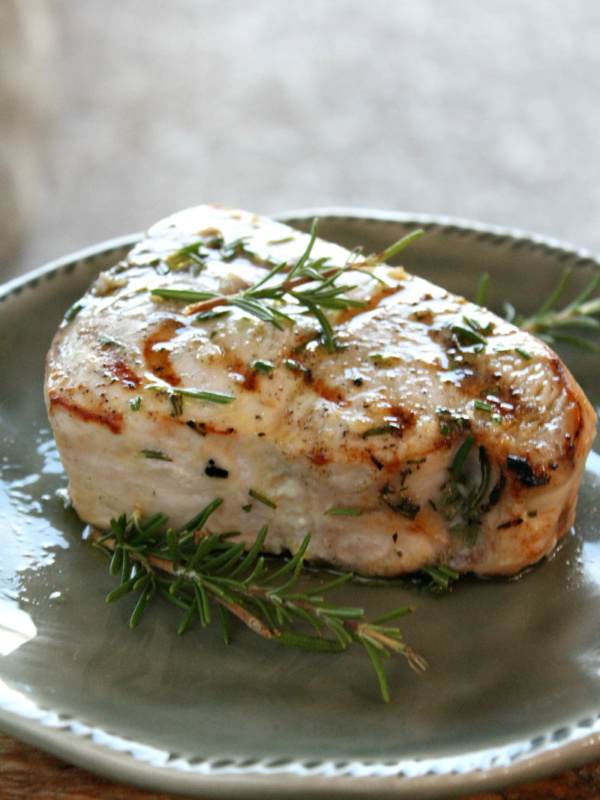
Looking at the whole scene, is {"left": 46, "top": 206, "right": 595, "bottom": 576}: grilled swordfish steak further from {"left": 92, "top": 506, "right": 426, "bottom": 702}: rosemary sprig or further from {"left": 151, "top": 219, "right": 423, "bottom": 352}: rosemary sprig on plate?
{"left": 92, "top": 506, "right": 426, "bottom": 702}: rosemary sprig

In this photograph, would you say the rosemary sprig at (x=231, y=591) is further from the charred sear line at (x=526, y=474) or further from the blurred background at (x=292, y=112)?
the blurred background at (x=292, y=112)

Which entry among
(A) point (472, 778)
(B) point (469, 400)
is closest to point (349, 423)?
(B) point (469, 400)

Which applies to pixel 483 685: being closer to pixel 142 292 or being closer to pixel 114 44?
pixel 142 292

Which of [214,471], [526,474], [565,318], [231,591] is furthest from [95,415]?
[565,318]

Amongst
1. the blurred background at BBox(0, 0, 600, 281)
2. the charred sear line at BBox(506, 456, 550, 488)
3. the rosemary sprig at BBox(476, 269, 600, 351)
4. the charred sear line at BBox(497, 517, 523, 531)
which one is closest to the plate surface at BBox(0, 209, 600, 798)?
the charred sear line at BBox(497, 517, 523, 531)

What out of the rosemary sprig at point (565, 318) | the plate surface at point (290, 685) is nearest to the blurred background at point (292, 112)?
the rosemary sprig at point (565, 318)

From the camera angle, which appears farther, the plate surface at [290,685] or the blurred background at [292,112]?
the blurred background at [292,112]
